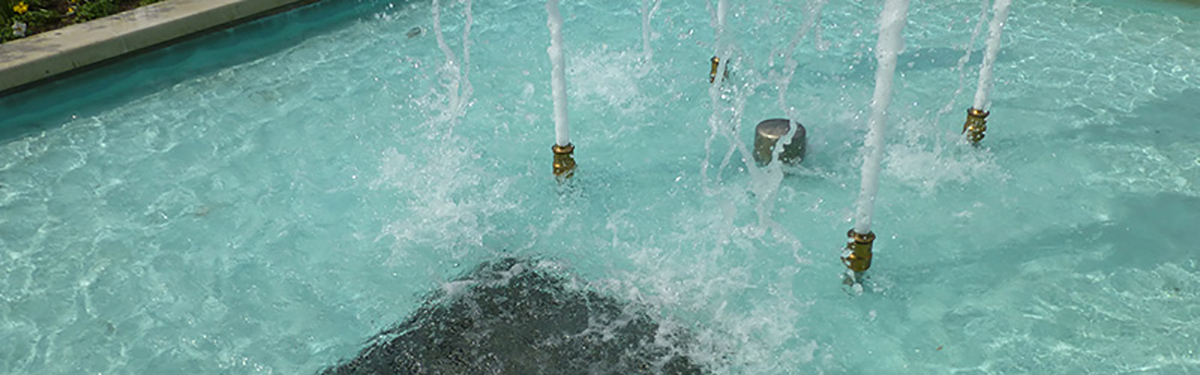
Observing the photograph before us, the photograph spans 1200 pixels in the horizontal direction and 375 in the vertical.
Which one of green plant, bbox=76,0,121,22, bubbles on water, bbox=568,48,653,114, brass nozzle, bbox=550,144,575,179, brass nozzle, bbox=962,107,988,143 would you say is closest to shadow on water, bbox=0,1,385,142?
green plant, bbox=76,0,121,22

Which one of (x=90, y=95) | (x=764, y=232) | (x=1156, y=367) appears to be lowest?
(x=1156, y=367)

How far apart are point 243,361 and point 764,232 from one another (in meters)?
2.76

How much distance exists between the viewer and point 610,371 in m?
3.68

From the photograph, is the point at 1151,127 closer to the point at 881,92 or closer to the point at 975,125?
the point at 975,125

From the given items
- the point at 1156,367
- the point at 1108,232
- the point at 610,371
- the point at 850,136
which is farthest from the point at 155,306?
the point at 1108,232

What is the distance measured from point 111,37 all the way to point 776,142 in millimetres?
5374

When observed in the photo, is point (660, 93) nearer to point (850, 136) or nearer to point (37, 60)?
point (850, 136)

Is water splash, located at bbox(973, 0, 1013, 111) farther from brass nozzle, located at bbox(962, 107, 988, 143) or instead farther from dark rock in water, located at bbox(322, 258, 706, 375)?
dark rock in water, located at bbox(322, 258, 706, 375)

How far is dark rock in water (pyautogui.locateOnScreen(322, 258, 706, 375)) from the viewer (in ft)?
12.3

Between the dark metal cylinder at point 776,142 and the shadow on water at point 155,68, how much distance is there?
4547mm

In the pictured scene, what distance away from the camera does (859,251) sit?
3.93 m

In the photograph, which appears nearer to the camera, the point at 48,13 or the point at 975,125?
the point at 975,125

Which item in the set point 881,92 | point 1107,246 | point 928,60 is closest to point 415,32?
point 928,60

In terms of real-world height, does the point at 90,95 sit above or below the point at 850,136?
above
